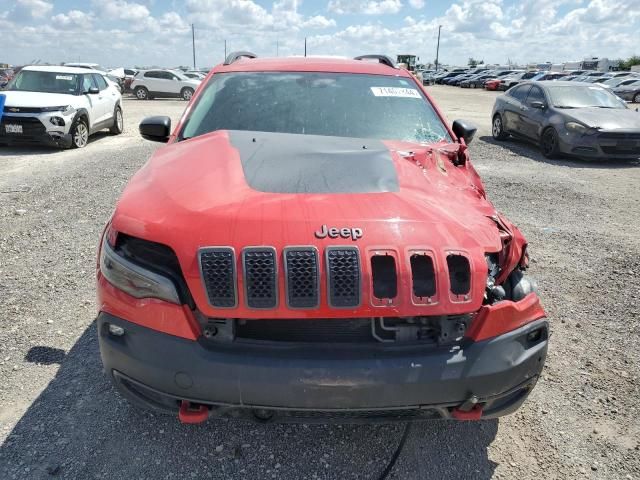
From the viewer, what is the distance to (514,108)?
11.9m

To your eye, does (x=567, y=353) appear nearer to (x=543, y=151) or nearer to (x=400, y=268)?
(x=400, y=268)

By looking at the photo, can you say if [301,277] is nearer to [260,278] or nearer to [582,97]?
[260,278]

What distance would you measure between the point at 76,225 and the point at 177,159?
11.4 feet

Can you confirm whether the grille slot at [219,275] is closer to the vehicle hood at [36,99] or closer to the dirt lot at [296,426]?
the dirt lot at [296,426]

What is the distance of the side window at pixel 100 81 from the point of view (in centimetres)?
1214

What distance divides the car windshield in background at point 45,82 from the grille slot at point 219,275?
10.8 metres

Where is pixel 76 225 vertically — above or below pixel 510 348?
below

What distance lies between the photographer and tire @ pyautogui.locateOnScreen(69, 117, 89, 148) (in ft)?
34.2

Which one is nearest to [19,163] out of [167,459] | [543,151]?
[167,459]

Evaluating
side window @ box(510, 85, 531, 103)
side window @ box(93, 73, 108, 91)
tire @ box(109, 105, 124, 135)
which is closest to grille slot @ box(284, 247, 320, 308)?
side window @ box(510, 85, 531, 103)

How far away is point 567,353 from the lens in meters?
3.36

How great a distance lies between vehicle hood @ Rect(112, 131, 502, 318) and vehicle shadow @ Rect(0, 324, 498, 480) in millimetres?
879

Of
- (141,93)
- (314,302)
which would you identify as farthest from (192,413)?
(141,93)

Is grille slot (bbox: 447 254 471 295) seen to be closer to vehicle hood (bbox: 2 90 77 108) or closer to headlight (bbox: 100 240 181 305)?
headlight (bbox: 100 240 181 305)
